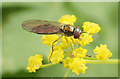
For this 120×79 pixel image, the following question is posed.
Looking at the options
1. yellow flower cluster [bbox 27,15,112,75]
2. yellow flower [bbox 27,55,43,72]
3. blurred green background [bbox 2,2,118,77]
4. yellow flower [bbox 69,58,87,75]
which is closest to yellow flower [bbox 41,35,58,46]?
yellow flower cluster [bbox 27,15,112,75]

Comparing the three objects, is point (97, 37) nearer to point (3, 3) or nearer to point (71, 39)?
point (71, 39)

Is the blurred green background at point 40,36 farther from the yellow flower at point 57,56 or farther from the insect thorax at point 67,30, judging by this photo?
the yellow flower at point 57,56

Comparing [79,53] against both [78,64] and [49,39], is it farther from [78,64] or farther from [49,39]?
[49,39]

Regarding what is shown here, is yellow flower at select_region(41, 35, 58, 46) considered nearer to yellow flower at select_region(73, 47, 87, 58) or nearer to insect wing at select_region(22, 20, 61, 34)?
insect wing at select_region(22, 20, 61, 34)

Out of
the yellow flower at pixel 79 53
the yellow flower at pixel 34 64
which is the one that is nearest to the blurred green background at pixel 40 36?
the yellow flower at pixel 34 64

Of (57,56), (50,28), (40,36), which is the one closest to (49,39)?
(50,28)

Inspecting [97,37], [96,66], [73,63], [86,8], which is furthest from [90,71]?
[73,63]

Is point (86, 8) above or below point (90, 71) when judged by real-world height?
above
